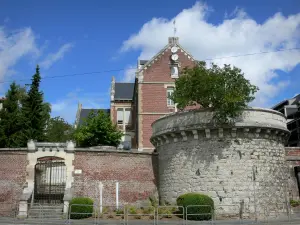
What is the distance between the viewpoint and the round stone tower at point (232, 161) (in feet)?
63.9

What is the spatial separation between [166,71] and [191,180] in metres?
19.4

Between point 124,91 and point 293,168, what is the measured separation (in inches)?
1179

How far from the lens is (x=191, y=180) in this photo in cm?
2027

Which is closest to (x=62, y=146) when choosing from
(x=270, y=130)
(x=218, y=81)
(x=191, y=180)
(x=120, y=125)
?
(x=191, y=180)

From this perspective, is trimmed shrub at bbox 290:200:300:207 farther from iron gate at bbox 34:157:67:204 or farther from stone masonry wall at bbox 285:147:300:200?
iron gate at bbox 34:157:67:204

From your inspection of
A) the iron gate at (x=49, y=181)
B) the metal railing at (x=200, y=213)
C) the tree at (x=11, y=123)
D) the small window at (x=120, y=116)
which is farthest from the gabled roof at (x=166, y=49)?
the metal railing at (x=200, y=213)

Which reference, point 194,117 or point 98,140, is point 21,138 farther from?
point 194,117

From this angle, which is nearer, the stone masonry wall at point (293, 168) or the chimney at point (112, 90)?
the stone masonry wall at point (293, 168)

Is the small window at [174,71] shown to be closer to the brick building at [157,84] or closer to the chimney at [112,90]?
the brick building at [157,84]

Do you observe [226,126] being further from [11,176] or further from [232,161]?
[11,176]

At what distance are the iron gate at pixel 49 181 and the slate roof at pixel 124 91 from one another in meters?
23.2

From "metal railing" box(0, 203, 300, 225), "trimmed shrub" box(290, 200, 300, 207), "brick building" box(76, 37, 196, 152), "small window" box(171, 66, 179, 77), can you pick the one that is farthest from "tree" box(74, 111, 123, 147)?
"trimmed shrub" box(290, 200, 300, 207)

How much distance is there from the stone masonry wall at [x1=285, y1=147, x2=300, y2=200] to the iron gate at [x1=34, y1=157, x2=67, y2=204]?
15.1 m

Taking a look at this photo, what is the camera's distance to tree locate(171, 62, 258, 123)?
19438 millimetres
